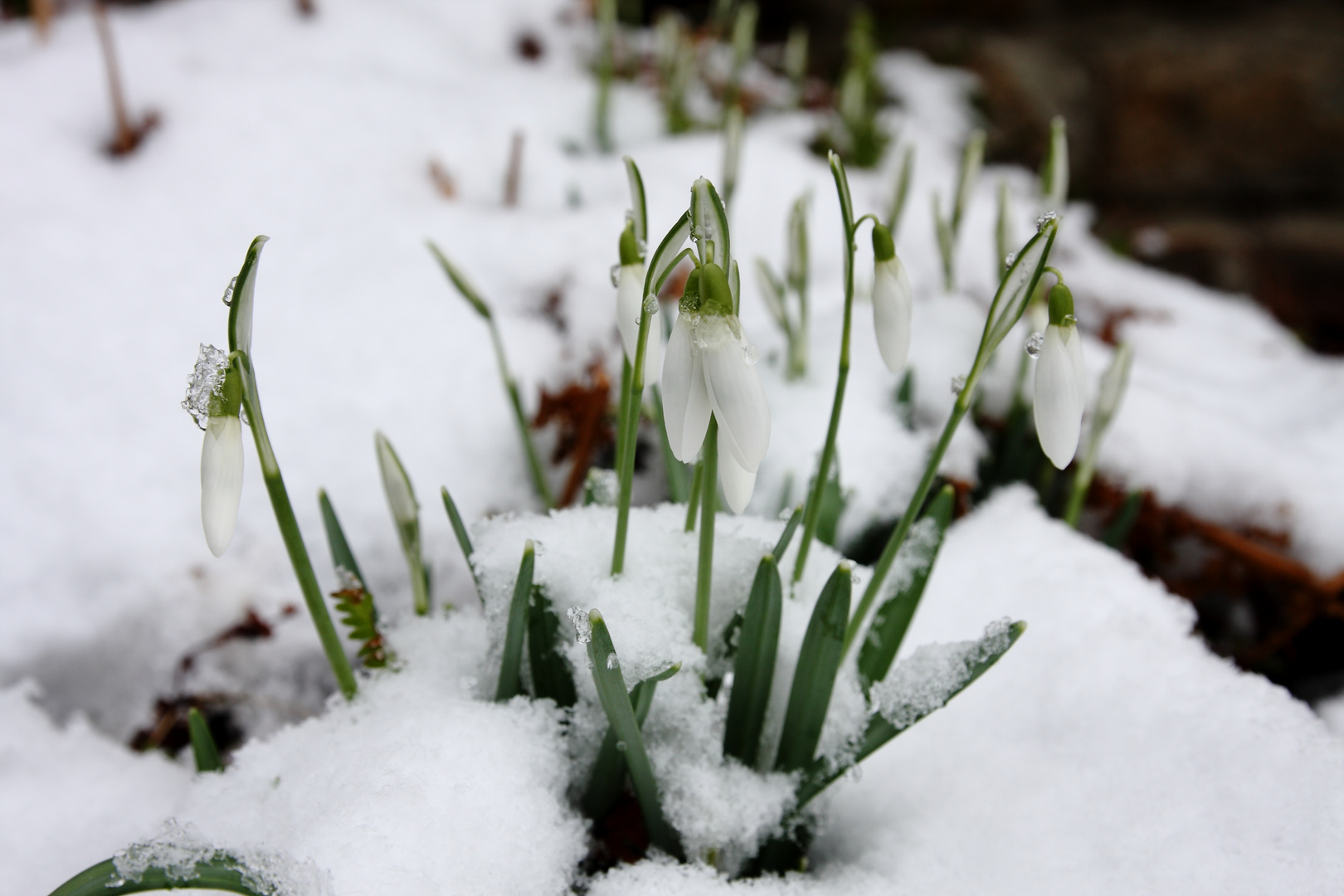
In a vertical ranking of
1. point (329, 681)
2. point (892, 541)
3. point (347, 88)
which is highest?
point (347, 88)

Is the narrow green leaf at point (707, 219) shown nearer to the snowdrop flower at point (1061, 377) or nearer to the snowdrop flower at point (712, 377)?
the snowdrop flower at point (712, 377)

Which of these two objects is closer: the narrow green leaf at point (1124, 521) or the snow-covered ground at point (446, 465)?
the snow-covered ground at point (446, 465)

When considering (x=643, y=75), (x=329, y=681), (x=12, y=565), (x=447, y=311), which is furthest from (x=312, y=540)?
(x=643, y=75)

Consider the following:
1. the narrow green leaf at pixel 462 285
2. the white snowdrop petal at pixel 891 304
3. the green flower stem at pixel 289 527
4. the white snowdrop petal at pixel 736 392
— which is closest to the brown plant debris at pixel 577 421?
the narrow green leaf at pixel 462 285

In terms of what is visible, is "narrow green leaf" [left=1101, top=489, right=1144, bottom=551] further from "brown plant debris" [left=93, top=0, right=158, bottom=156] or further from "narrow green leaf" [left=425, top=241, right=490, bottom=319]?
"brown plant debris" [left=93, top=0, right=158, bottom=156]

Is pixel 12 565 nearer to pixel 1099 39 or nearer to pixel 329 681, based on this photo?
pixel 329 681

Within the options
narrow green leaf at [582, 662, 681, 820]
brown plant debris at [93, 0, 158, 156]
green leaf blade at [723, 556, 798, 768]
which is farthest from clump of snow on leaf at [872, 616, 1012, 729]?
brown plant debris at [93, 0, 158, 156]

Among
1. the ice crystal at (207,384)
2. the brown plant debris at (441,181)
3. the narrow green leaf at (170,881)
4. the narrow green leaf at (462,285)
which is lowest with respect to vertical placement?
the narrow green leaf at (170,881)
